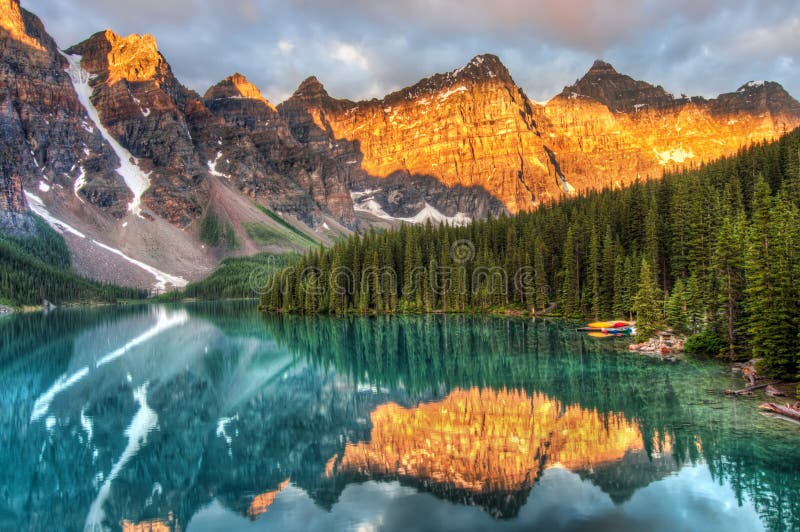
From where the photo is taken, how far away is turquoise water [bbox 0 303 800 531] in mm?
19078

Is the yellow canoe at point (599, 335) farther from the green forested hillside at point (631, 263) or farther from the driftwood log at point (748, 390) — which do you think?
the driftwood log at point (748, 390)

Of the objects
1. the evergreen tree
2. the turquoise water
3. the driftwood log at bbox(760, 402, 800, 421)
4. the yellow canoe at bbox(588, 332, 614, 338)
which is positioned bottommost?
the turquoise water

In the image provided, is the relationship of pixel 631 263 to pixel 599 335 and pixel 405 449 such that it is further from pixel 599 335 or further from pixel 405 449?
pixel 405 449

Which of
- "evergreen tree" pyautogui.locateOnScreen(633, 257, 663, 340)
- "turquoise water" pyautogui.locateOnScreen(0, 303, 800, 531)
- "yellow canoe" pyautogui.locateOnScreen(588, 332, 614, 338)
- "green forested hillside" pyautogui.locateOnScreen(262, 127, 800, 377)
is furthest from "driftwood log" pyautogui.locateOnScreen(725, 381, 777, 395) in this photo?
"yellow canoe" pyautogui.locateOnScreen(588, 332, 614, 338)

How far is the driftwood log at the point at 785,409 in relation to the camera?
85.5 feet

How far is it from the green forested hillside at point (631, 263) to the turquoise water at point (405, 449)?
5.60m

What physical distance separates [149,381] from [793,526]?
144 feet

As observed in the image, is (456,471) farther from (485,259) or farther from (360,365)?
(485,259)

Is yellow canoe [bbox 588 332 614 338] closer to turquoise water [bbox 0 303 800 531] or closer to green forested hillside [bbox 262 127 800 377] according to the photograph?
green forested hillside [bbox 262 127 800 377]

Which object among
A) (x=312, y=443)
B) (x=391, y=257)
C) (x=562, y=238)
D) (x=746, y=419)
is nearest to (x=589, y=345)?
(x=746, y=419)

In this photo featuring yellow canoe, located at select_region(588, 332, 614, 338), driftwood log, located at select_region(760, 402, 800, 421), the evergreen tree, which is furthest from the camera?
yellow canoe, located at select_region(588, 332, 614, 338)

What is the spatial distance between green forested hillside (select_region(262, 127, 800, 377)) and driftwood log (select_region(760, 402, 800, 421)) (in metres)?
6.03

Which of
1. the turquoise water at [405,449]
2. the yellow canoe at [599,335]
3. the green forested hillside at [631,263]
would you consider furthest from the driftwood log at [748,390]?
the yellow canoe at [599,335]

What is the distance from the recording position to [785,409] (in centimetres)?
2672
